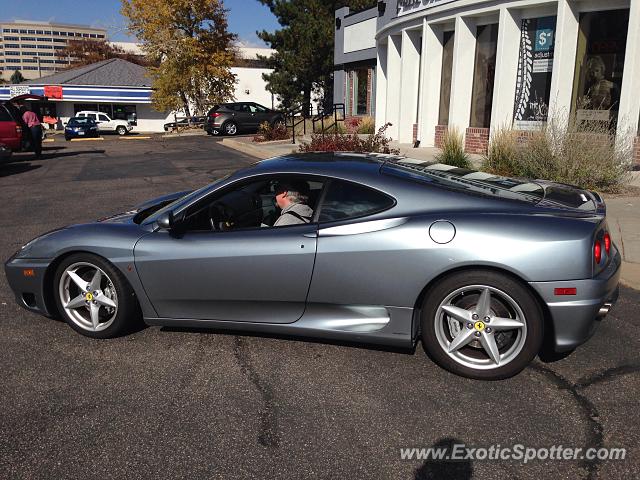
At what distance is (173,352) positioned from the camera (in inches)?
165

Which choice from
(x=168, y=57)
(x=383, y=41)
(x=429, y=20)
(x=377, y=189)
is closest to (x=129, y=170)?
(x=429, y=20)

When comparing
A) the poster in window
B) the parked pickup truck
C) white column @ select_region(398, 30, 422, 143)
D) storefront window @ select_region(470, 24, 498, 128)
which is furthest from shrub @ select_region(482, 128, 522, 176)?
the parked pickup truck

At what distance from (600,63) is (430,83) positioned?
5.36m

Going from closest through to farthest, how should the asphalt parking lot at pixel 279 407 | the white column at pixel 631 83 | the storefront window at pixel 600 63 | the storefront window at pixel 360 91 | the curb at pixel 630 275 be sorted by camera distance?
1. the asphalt parking lot at pixel 279 407
2. the curb at pixel 630 275
3. the white column at pixel 631 83
4. the storefront window at pixel 600 63
5. the storefront window at pixel 360 91

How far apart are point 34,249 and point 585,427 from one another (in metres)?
3.97

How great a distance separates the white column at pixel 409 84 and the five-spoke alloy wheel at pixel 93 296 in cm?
1578

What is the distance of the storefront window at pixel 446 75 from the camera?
54.9 ft

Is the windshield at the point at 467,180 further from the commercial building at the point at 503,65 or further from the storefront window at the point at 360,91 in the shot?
the storefront window at the point at 360,91

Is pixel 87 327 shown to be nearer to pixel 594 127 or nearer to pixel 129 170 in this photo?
pixel 594 127

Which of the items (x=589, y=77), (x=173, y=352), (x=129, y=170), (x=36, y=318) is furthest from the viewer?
(x=129, y=170)

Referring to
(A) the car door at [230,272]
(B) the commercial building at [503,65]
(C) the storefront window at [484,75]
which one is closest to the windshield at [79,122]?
(B) the commercial building at [503,65]

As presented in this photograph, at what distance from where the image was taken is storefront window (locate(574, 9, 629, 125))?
12.3 metres

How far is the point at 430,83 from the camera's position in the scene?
1714cm

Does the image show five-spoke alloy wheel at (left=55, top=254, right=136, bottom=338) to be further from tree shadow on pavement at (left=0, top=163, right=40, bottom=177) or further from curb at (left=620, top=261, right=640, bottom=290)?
tree shadow on pavement at (left=0, top=163, right=40, bottom=177)
